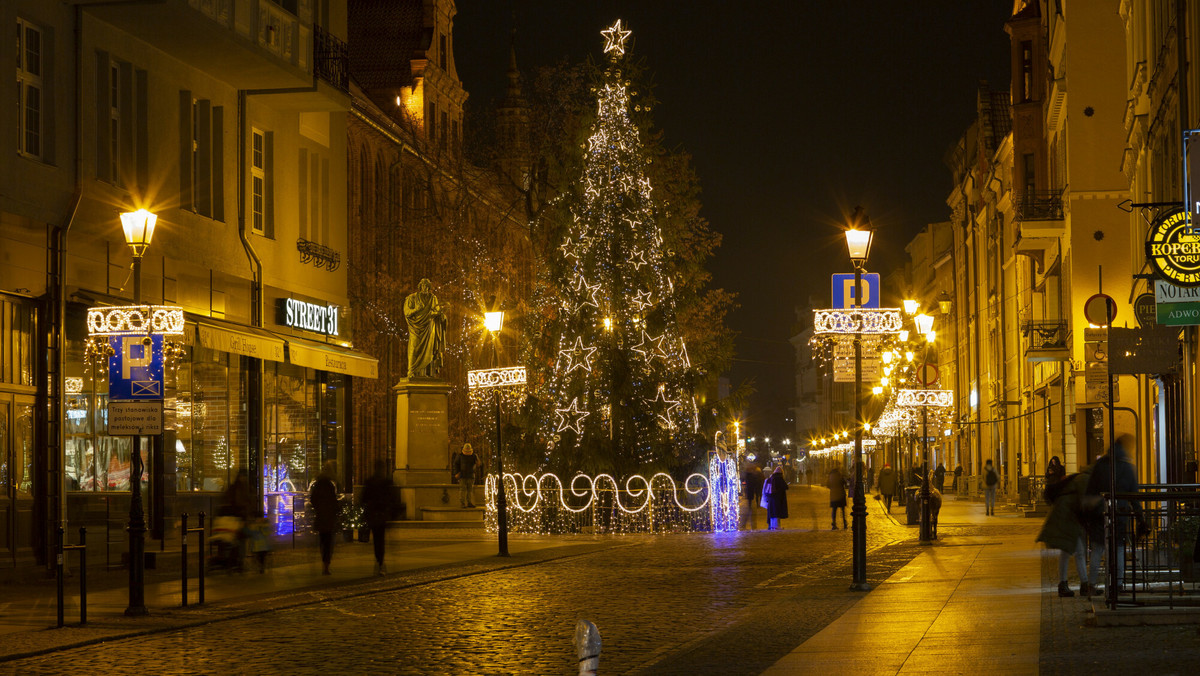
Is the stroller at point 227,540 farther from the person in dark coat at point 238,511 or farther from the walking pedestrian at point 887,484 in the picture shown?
the walking pedestrian at point 887,484

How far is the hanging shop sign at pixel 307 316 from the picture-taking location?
107ft

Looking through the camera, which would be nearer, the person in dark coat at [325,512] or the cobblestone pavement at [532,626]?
the cobblestone pavement at [532,626]

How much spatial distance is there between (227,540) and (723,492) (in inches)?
611

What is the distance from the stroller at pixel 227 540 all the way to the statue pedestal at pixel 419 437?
1452 centimetres

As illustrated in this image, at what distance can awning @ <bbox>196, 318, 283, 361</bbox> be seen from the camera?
88.6 ft

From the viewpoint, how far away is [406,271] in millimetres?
60031

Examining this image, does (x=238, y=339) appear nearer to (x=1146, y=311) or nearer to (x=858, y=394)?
(x=858, y=394)

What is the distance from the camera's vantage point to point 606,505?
35312 millimetres

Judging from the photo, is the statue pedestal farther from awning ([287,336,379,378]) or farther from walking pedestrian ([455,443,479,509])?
walking pedestrian ([455,443,479,509])

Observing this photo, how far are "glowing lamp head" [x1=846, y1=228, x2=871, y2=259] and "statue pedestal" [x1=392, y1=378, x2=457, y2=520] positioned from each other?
19.0 meters

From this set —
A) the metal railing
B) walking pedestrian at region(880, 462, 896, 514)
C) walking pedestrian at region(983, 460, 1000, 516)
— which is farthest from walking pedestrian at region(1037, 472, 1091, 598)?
walking pedestrian at region(880, 462, 896, 514)

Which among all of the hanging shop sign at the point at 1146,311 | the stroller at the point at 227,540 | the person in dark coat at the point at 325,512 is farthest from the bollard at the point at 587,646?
the stroller at the point at 227,540

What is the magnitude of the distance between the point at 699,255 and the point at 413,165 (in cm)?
2747

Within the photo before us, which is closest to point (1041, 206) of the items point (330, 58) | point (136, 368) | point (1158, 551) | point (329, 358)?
point (330, 58)
